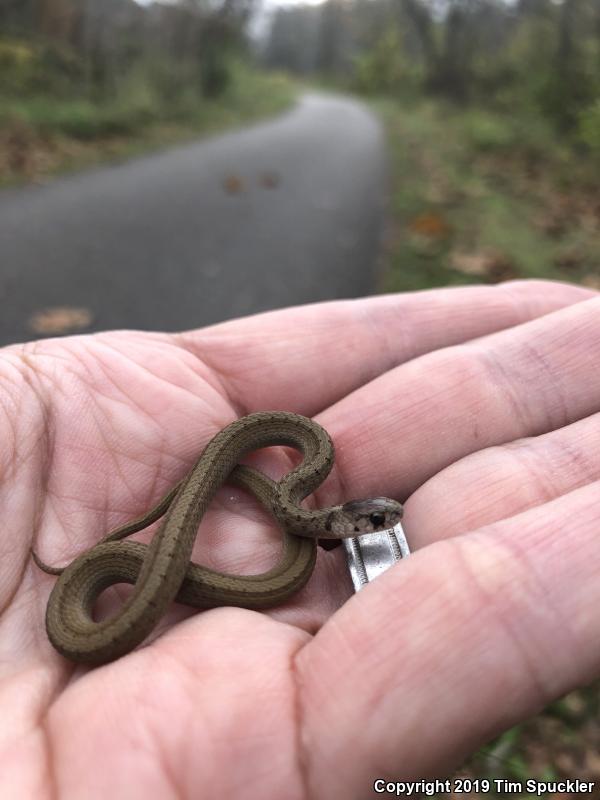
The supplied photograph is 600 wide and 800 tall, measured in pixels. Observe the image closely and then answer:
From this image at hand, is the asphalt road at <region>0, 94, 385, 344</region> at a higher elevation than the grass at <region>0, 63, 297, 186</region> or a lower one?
lower

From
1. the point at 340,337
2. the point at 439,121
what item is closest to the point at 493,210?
the point at 340,337

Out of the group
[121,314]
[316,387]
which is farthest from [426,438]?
[121,314]

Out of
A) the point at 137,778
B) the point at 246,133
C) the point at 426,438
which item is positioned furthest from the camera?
the point at 246,133

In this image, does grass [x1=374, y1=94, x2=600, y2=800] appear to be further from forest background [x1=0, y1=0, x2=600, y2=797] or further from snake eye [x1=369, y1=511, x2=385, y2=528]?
snake eye [x1=369, y1=511, x2=385, y2=528]

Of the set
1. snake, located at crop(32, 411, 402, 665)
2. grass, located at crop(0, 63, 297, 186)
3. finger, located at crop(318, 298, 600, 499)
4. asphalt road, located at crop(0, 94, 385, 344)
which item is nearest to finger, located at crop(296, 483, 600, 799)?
snake, located at crop(32, 411, 402, 665)

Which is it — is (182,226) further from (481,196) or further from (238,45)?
(238,45)

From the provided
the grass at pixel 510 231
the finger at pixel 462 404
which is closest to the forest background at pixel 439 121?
the grass at pixel 510 231
